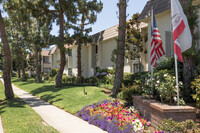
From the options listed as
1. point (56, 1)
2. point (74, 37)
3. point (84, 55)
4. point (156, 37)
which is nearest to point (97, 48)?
point (84, 55)

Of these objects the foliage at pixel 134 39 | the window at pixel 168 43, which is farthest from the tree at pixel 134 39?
the window at pixel 168 43

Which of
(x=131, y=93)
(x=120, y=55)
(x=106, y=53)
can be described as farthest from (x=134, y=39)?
(x=131, y=93)

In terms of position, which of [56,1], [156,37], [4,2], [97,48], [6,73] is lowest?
[6,73]

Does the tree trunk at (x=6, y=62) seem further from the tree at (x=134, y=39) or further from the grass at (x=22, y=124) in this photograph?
the tree at (x=134, y=39)

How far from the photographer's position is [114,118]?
21.5 feet

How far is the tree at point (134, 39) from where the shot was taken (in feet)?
52.6

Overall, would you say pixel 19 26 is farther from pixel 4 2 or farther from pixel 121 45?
pixel 121 45

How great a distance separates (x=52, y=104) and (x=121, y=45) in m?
5.52

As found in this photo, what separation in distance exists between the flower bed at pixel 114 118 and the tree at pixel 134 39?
8.51 metres

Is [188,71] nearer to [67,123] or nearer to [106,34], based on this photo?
[67,123]

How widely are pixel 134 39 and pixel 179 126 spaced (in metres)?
11.7

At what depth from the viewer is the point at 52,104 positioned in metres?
11.5

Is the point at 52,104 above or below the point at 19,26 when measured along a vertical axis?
below

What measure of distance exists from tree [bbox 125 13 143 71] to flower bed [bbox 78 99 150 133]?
8.51m
